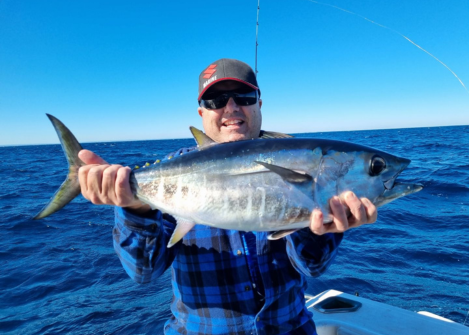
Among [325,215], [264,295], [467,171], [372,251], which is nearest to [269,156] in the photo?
[325,215]

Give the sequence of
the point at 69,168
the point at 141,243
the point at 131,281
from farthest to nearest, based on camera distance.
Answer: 1. the point at 131,281
2. the point at 69,168
3. the point at 141,243

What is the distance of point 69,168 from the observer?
261cm

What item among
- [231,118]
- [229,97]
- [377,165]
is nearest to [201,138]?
[231,118]

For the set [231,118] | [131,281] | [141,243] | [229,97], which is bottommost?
[131,281]

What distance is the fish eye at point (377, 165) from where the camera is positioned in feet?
7.32

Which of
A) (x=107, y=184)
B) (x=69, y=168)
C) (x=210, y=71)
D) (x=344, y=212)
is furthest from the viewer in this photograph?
(x=210, y=71)

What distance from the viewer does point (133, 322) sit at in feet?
19.2

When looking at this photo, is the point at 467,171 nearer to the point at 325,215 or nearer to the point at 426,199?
the point at 426,199

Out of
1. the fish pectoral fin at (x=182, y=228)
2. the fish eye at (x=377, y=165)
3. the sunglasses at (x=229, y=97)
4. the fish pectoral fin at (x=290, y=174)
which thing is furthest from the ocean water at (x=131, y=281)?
the fish eye at (x=377, y=165)

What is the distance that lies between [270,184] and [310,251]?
0.71 m

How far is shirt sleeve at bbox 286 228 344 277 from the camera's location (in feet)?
8.01

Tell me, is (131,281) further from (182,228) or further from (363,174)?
(363,174)

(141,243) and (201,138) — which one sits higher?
(201,138)

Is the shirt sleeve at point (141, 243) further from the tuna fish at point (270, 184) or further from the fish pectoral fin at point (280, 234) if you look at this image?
the fish pectoral fin at point (280, 234)
